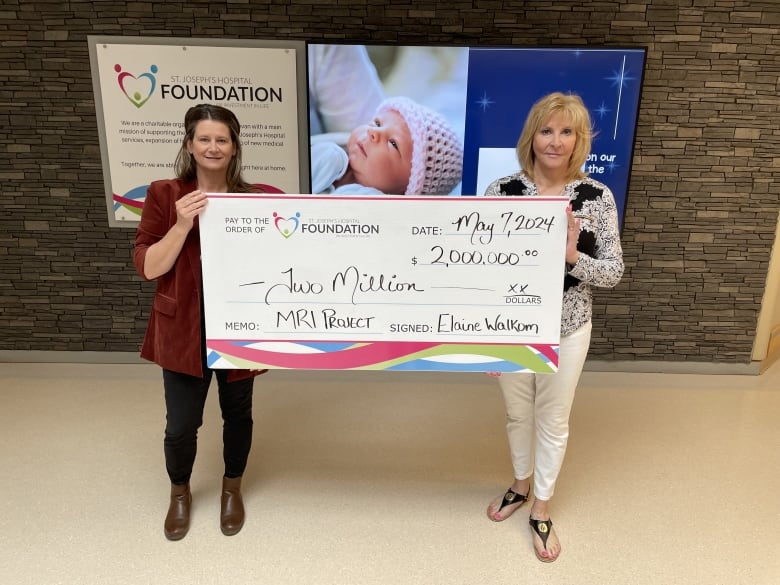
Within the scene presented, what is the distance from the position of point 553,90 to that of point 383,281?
1.59 m

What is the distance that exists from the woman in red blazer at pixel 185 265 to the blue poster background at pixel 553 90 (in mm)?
1398

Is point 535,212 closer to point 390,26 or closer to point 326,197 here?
point 326,197

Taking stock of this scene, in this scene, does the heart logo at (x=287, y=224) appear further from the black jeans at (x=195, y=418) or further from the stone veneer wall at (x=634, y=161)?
the stone veneer wall at (x=634, y=161)

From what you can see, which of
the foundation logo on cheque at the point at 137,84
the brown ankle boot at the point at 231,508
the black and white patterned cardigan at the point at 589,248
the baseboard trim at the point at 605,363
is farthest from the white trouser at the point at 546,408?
the foundation logo on cheque at the point at 137,84

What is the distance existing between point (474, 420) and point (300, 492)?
0.93 meters

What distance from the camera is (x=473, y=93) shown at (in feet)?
8.70

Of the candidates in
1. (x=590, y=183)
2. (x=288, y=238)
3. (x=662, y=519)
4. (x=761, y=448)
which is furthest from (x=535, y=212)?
(x=761, y=448)

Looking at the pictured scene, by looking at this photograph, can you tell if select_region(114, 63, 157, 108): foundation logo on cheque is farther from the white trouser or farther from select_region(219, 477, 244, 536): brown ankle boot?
the white trouser

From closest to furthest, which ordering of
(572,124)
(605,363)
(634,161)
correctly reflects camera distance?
(572,124)
(634,161)
(605,363)

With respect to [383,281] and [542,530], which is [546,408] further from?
[383,281]

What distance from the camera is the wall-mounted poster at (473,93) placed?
2607mm

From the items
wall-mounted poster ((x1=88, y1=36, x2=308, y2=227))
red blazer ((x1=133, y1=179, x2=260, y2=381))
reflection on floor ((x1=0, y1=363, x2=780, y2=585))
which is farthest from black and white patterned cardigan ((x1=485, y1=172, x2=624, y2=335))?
wall-mounted poster ((x1=88, y1=36, x2=308, y2=227))

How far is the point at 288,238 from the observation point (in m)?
1.58

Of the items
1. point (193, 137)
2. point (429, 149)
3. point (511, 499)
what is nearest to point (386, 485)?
point (511, 499)
